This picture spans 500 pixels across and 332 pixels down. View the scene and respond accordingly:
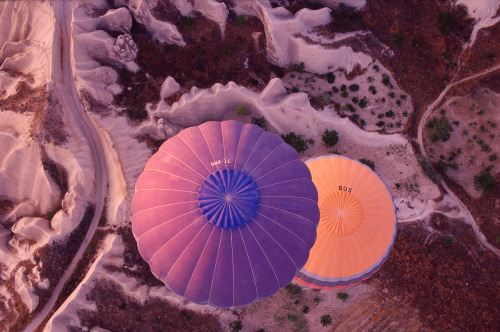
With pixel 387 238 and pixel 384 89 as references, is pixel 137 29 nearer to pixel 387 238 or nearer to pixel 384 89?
pixel 384 89

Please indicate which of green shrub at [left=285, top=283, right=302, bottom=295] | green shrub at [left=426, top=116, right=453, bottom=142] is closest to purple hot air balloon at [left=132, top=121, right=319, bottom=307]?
green shrub at [left=285, top=283, right=302, bottom=295]

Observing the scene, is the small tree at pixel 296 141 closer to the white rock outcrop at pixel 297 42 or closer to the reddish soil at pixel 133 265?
the white rock outcrop at pixel 297 42

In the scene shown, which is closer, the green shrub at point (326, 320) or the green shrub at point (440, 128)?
the green shrub at point (326, 320)

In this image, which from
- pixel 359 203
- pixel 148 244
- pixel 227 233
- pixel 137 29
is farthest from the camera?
pixel 137 29

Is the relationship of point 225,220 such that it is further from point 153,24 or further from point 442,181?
point 442,181

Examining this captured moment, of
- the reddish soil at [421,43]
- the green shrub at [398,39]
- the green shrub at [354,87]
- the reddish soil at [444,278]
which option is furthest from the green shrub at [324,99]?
the reddish soil at [444,278]

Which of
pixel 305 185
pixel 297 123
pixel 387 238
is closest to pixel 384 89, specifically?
pixel 297 123
